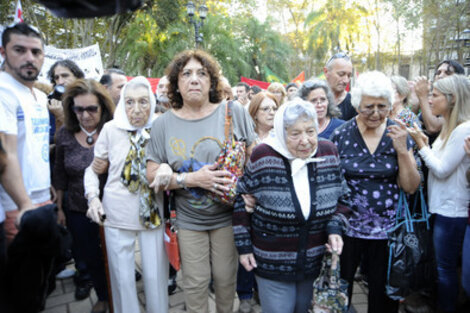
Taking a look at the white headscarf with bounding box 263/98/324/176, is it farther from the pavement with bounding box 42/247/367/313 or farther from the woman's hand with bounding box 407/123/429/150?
the pavement with bounding box 42/247/367/313

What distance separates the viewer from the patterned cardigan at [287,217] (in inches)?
78.9

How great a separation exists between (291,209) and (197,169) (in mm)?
707

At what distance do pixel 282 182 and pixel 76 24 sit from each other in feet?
39.6

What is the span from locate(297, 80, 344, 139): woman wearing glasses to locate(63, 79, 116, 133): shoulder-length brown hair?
1.91 metres

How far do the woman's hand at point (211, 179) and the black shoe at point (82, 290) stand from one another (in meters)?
2.10

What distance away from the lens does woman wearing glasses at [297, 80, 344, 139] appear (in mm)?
3220

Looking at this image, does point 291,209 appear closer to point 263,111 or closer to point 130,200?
point 130,200

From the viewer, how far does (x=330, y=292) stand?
197 centimetres

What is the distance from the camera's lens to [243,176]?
219 cm

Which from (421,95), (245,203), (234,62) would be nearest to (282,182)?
(245,203)

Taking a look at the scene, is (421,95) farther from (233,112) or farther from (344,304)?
(344,304)

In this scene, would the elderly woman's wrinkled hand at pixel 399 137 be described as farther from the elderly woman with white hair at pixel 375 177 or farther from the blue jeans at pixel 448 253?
the blue jeans at pixel 448 253

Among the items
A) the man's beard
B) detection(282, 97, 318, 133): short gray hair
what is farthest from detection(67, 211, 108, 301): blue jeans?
detection(282, 97, 318, 133): short gray hair

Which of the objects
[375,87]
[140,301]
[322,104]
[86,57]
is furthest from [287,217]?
[86,57]
